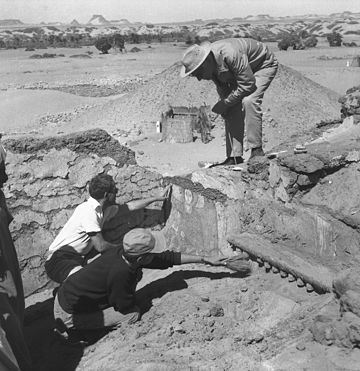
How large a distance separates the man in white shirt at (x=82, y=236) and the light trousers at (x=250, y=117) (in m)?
1.94

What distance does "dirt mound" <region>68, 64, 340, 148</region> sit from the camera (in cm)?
1178

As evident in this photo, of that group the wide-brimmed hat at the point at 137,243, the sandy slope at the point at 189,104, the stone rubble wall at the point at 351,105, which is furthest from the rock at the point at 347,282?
the sandy slope at the point at 189,104

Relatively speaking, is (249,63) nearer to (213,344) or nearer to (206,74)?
(206,74)

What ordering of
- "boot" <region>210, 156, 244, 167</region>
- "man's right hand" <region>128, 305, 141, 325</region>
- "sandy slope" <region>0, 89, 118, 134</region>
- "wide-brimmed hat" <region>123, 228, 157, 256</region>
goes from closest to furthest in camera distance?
"wide-brimmed hat" <region>123, 228, 157, 256</region>, "man's right hand" <region>128, 305, 141, 325</region>, "boot" <region>210, 156, 244, 167</region>, "sandy slope" <region>0, 89, 118, 134</region>

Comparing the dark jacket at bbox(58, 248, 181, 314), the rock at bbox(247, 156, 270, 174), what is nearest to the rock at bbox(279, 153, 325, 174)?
the rock at bbox(247, 156, 270, 174)

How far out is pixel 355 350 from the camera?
3062mm

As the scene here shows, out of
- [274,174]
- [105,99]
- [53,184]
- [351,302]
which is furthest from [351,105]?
[105,99]

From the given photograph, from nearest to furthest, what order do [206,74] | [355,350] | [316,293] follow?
1. [355,350]
2. [316,293]
3. [206,74]

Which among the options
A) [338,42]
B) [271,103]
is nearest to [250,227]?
[271,103]

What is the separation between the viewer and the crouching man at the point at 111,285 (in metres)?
3.73

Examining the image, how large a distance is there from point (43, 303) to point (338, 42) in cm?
3673

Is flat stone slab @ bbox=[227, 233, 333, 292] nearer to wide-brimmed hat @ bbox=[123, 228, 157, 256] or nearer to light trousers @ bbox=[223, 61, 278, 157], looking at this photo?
wide-brimmed hat @ bbox=[123, 228, 157, 256]

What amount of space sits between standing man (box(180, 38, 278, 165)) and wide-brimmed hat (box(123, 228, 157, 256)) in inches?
84.1

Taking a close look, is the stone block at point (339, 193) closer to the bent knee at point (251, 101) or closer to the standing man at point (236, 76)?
the standing man at point (236, 76)
